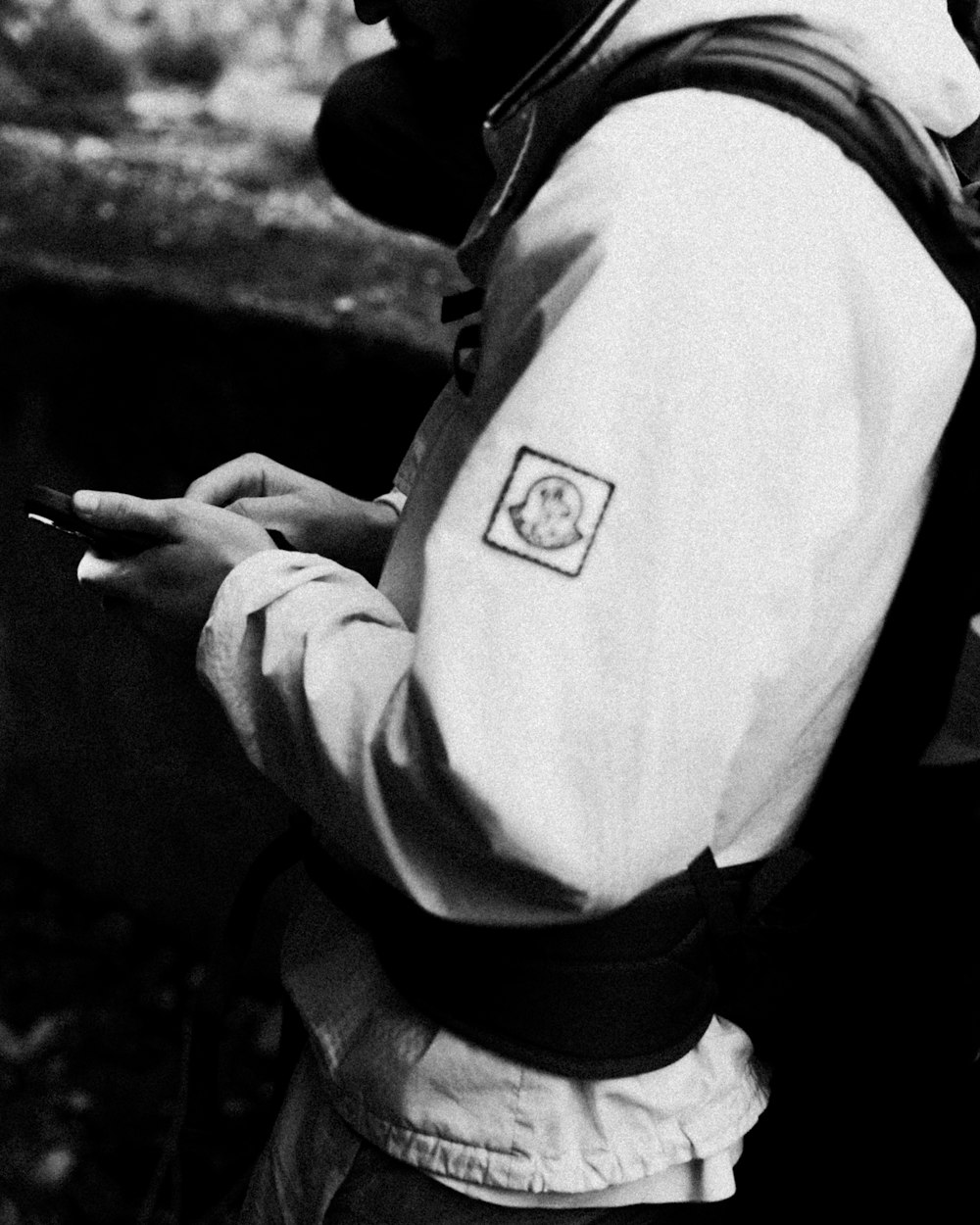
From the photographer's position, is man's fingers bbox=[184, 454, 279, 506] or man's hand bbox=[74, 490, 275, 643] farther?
man's fingers bbox=[184, 454, 279, 506]

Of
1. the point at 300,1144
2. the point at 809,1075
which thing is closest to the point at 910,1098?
the point at 809,1075

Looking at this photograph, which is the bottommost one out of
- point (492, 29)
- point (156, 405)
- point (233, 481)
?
point (156, 405)

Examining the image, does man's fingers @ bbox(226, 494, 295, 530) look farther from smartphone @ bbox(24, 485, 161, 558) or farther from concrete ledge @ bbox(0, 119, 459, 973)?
concrete ledge @ bbox(0, 119, 459, 973)

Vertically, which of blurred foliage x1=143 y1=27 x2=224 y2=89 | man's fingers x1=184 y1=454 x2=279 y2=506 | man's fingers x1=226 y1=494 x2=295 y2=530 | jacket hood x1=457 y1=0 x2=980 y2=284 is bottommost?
man's fingers x1=184 y1=454 x2=279 y2=506

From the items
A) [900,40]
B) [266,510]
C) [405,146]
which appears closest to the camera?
[900,40]

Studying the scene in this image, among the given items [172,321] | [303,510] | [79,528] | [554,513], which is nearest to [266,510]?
[303,510]

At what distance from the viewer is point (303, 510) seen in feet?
4.49

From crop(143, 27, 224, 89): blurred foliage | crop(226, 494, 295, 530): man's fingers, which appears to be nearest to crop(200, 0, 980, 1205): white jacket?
crop(226, 494, 295, 530): man's fingers

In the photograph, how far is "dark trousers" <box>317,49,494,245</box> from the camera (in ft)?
5.04

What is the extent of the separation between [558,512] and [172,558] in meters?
0.39

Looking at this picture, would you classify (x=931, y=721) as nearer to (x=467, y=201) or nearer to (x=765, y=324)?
(x=765, y=324)

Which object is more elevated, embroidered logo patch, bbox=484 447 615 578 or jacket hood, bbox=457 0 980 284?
jacket hood, bbox=457 0 980 284

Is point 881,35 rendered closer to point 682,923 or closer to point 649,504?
point 649,504

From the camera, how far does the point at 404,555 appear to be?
102 centimetres
